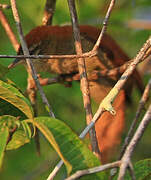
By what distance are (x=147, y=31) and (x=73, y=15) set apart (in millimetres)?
1642

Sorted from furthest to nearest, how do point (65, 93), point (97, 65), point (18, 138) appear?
point (65, 93)
point (97, 65)
point (18, 138)

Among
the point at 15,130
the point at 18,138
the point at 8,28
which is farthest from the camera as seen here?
the point at 8,28

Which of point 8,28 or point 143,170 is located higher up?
point 8,28

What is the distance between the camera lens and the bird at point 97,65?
2957 mm

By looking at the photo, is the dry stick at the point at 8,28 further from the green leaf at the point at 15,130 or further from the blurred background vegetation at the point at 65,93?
the green leaf at the point at 15,130

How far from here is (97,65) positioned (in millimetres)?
3195

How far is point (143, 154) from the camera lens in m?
3.68

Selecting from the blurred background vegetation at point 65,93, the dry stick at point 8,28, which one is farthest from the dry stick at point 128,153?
the blurred background vegetation at point 65,93

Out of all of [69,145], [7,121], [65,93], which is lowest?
[65,93]

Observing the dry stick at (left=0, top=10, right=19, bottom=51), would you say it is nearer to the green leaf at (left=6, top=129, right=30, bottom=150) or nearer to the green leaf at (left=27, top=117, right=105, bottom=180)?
the green leaf at (left=6, top=129, right=30, bottom=150)

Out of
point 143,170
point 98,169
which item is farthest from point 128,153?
point 143,170

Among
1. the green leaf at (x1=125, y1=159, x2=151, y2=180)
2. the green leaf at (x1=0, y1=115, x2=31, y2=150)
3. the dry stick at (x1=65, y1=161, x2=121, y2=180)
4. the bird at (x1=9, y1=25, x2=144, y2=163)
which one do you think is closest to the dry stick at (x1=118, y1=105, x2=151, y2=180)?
the dry stick at (x1=65, y1=161, x2=121, y2=180)

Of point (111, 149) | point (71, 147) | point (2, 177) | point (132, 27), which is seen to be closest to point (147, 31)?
point (132, 27)

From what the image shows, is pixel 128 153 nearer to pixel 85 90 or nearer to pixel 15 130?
pixel 15 130
